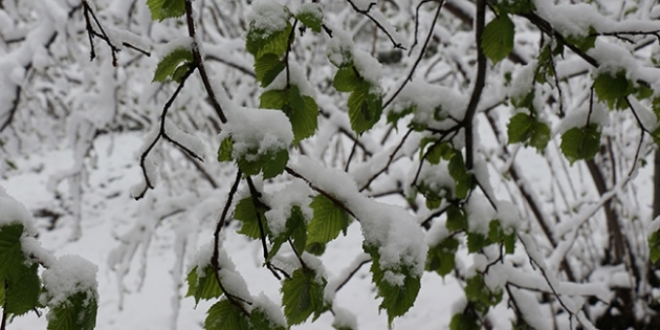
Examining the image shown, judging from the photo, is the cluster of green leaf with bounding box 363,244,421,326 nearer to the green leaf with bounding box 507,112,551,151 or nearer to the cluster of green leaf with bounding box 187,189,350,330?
the cluster of green leaf with bounding box 187,189,350,330

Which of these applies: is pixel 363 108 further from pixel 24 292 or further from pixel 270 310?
pixel 24 292

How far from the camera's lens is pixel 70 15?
218 cm

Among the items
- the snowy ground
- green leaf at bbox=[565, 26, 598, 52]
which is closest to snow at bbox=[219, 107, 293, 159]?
green leaf at bbox=[565, 26, 598, 52]

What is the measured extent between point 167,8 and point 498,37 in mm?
658

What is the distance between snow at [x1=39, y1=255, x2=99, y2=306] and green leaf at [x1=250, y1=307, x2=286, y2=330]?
0.62ft

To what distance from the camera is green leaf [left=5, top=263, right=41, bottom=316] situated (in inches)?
19.6

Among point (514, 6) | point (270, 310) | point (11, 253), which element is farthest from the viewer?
point (514, 6)

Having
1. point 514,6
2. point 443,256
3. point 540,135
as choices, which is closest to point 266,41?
point 514,6

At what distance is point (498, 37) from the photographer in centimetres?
95

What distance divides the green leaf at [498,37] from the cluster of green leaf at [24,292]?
853 millimetres

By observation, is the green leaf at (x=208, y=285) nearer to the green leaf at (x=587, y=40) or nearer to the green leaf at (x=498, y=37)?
the green leaf at (x=498, y=37)

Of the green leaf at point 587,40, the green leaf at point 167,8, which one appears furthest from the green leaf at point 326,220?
the green leaf at point 587,40

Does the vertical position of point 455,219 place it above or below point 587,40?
below

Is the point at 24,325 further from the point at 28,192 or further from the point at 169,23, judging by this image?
the point at 28,192
